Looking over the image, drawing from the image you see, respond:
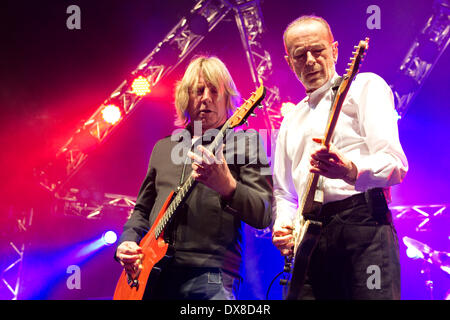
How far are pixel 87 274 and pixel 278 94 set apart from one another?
4.05 m

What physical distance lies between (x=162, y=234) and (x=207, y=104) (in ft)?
3.06

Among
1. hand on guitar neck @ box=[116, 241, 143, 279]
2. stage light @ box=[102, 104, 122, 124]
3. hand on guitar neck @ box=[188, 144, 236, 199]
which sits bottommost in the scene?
hand on guitar neck @ box=[116, 241, 143, 279]

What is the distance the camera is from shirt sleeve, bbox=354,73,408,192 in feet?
5.68

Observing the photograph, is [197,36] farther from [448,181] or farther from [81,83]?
[448,181]

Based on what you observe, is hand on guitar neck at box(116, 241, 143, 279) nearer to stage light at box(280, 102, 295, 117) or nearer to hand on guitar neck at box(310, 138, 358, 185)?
hand on guitar neck at box(310, 138, 358, 185)

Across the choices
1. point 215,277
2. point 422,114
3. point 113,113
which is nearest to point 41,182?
point 113,113

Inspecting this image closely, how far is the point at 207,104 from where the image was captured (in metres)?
2.74

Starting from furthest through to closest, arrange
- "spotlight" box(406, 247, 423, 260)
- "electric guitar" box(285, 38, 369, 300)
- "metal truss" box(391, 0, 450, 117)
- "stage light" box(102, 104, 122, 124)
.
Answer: "stage light" box(102, 104, 122, 124), "metal truss" box(391, 0, 450, 117), "spotlight" box(406, 247, 423, 260), "electric guitar" box(285, 38, 369, 300)

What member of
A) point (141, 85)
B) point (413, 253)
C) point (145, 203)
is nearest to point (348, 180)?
point (145, 203)

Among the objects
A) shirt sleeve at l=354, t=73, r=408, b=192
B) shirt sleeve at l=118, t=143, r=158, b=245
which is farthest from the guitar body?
shirt sleeve at l=354, t=73, r=408, b=192

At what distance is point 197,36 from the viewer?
20.6 ft

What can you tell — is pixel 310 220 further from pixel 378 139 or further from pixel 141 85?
pixel 141 85

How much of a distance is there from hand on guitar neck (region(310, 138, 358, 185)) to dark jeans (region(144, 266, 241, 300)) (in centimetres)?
84
